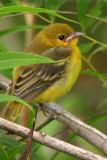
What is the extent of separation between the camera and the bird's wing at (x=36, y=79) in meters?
4.56

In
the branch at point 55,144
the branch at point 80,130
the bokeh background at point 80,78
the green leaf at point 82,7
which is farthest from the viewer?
the bokeh background at point 80,78

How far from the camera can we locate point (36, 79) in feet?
16.0

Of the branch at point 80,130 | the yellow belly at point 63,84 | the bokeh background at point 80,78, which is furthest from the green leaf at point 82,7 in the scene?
the bokeh background at point 80,78

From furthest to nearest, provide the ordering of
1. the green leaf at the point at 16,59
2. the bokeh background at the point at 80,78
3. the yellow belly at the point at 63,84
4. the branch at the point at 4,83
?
the bokeh background at the point at 80,78 < the branch at the point at 4,83 < the yellow belly at the point at 63,84 < the green leaf at the point at 16,59

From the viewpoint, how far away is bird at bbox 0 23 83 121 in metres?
4.54

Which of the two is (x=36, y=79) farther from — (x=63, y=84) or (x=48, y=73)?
(x=63, y=84)

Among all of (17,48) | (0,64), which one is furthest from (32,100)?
(17,48)

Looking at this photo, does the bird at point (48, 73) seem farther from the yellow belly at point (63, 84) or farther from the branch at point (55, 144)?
the branch at point (55, 144)

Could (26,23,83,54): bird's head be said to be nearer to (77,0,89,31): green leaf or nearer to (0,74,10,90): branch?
(0,74,10,90): branch

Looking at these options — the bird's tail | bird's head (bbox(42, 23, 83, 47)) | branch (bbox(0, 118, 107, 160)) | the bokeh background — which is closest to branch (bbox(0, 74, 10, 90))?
the bokeh background

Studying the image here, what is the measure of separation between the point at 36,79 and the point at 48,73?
0.19 meters

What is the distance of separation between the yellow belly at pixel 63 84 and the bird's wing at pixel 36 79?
0.05m

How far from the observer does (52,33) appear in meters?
5.55

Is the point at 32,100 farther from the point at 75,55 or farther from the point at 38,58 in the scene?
the point at 38,58
